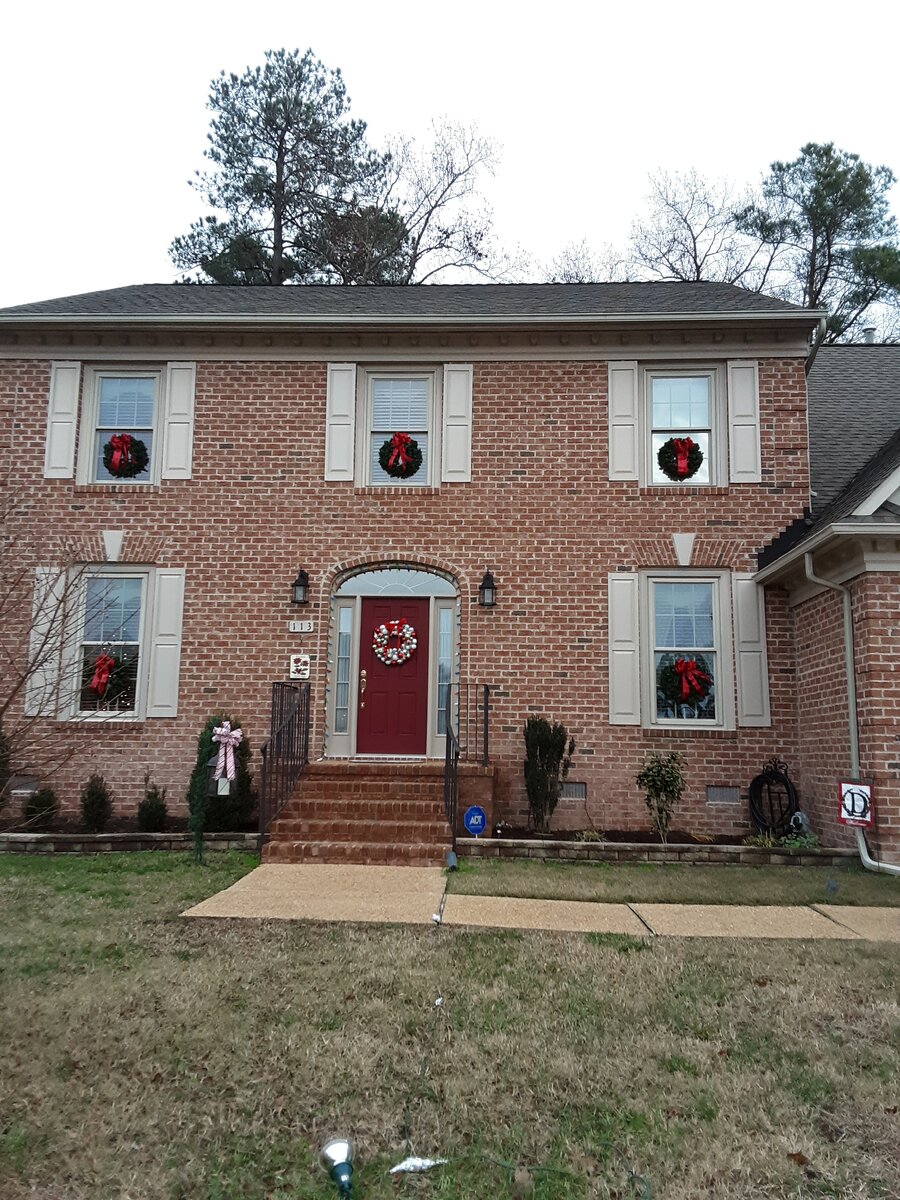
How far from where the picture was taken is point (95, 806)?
9.10 m

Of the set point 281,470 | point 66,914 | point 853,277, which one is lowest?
point 66,914

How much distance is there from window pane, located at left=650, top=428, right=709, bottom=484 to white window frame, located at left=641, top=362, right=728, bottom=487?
1 cm

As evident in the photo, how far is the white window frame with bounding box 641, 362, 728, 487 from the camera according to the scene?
996cm

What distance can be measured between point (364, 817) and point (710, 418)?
614cm

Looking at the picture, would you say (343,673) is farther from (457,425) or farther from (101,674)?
(457,425)

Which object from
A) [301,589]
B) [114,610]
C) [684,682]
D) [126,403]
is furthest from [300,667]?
[684,682]

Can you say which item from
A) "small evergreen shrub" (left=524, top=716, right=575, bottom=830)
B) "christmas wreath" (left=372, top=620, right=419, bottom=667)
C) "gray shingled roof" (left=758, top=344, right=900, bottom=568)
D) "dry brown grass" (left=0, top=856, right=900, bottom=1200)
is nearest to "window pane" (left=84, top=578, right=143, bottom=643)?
"christmas wreath" (left=372, top=620, right=419, bottom=667)

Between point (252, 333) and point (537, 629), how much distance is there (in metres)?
4.99

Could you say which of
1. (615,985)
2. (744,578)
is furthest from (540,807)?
(615,985)

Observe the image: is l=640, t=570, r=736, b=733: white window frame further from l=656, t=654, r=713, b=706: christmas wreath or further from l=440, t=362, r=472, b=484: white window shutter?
l=440, t=362, r=472, b=484: white window shutter

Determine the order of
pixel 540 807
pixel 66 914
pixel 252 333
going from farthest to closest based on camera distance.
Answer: pixel 252 333 < pixel 540 807 < pixel 66 914

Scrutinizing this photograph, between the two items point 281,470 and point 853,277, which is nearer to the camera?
point 281,470

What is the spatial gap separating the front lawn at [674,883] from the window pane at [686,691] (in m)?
2.22

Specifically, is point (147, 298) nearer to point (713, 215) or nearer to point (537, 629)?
point (537, 629)
